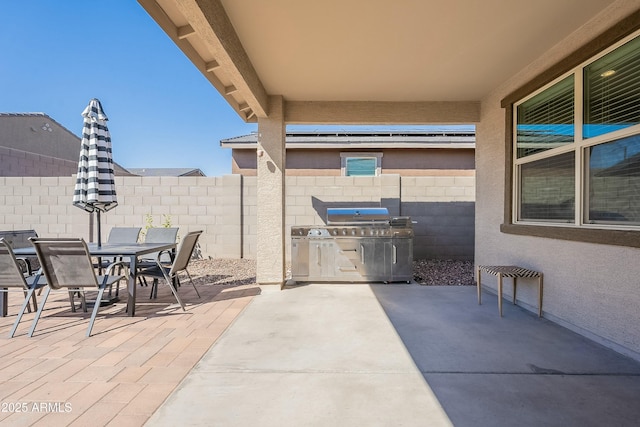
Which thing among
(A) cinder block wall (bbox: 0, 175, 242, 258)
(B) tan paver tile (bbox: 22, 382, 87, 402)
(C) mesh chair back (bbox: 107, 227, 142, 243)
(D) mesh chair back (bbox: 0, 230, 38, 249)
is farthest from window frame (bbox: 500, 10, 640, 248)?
(D) mesh chair back (bbox: 0, 230, 38, 249)

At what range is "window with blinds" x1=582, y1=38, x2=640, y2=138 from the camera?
271 cm

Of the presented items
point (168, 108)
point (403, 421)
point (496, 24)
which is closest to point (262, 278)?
point (403, 421)

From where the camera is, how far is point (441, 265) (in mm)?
A: 6582

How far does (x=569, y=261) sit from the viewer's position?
129 inches

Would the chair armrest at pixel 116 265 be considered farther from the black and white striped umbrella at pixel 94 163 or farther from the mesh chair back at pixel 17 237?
the mesh chair back at pixel 17 237

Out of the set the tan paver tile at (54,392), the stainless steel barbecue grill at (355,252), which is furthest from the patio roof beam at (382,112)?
the tan paver tile at (54,392)

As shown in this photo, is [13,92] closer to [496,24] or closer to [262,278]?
[262,278]

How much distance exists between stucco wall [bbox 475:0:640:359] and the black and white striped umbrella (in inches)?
209

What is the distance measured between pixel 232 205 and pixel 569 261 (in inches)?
227

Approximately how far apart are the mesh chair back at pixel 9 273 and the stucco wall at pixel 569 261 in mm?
5537

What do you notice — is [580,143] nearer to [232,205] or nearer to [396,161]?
[232,205]

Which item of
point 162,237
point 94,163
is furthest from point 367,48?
point 162,237

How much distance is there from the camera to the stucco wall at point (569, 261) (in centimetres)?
270

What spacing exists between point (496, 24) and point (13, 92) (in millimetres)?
23538
